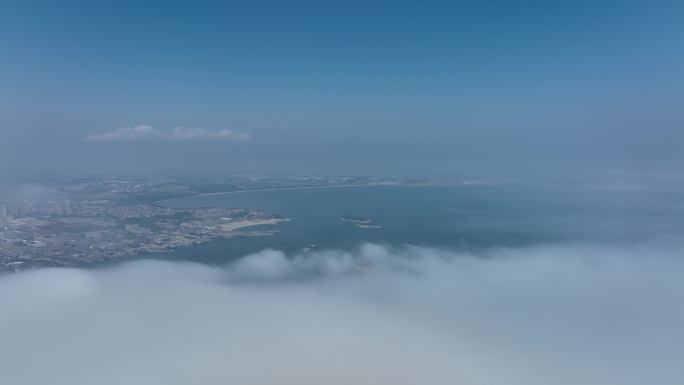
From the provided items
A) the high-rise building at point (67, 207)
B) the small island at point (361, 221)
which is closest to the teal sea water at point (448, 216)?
the small island at point (361, 221)

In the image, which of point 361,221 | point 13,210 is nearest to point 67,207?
point 13,210

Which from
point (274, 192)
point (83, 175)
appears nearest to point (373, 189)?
point (274, 192)

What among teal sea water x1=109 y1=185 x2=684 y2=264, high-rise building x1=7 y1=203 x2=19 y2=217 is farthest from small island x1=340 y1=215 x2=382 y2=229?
high-rise building x1=7 y1=203 x2=19 y2=217

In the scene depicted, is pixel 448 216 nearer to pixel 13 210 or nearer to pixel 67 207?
pixel 67 207

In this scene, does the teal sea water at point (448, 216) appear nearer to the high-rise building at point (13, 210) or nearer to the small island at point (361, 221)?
the small island at point (361, 221)

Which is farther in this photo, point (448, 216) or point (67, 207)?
point (448, 216)

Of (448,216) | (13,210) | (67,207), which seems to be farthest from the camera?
(448,216)

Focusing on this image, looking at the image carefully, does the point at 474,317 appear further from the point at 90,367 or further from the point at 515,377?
the point at 90,367
